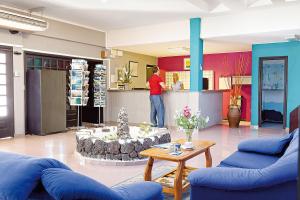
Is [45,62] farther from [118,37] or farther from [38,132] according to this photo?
[118,37]

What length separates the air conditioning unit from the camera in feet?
19.5

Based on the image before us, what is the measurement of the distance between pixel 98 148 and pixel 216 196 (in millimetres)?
2720

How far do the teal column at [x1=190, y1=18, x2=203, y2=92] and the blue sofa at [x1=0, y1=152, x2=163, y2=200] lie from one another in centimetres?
646

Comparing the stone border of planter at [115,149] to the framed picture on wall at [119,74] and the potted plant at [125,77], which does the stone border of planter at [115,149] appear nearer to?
the potted plant at [125,77]

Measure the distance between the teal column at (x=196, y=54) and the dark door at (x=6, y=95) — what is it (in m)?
4.60

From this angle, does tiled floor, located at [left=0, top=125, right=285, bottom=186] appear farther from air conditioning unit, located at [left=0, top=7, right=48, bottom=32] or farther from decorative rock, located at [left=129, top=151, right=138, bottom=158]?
air conditioning unit, located at [left=0, top=7, right=48, bottom=32]

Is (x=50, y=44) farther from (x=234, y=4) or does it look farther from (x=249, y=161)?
(x=249, y=161)

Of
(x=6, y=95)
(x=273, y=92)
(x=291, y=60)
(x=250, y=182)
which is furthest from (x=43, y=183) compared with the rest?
(x=273, y=92)

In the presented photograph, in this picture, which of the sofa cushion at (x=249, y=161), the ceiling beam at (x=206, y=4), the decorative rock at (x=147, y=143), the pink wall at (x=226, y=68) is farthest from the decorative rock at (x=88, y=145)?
the pink wall at (x=226, y=68)

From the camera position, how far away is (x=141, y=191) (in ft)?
6.02

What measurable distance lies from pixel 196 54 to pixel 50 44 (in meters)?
3.97

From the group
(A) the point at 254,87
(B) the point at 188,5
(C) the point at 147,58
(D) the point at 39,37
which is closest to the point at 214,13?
(B) the point at 188,5

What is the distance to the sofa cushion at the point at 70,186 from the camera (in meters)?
1.29

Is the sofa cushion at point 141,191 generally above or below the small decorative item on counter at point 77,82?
below
